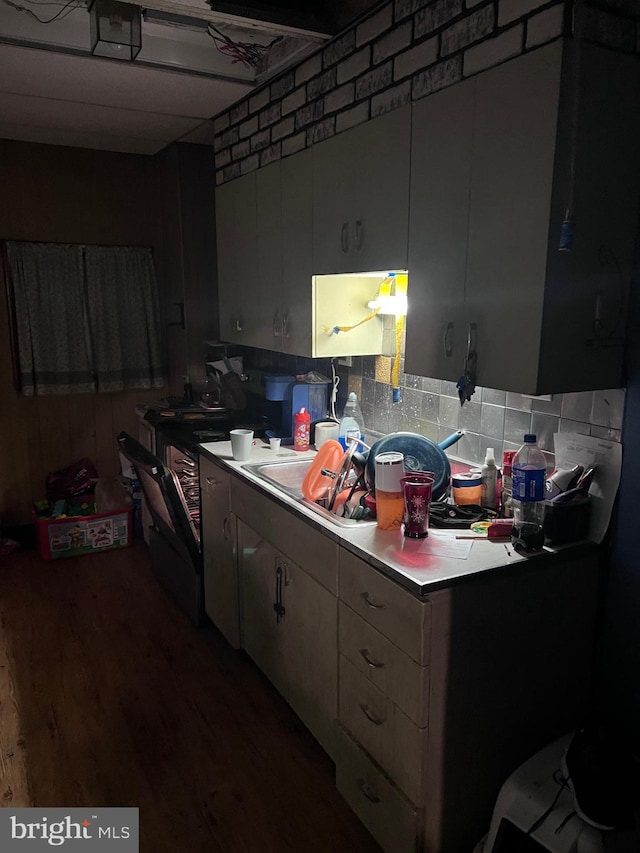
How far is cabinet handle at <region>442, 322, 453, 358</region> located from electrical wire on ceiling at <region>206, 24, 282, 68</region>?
5.11 feet

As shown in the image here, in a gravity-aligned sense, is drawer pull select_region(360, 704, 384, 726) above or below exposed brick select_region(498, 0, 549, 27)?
below

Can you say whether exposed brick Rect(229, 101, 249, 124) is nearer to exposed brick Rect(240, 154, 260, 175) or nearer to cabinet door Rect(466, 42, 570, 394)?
exposed brick Rect(240, 154, 260, 175)

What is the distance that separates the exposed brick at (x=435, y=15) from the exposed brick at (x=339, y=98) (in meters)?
0.38

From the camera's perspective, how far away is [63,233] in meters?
4.04

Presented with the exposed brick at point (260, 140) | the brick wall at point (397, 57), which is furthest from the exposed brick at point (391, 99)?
the exposed brick at point (260, 140)

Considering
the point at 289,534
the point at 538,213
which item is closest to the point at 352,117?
the point at 538,213

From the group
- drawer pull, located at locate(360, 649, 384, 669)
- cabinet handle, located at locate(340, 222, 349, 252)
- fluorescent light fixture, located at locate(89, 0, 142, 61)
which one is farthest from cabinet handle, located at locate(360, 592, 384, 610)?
fluorescent light fixture, located at locate(89, 0, 142, 61)

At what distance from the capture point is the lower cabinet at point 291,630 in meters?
2.05

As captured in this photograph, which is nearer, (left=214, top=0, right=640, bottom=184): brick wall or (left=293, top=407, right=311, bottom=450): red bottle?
(left=214, top=0, right=640, bottom=184): brick wall

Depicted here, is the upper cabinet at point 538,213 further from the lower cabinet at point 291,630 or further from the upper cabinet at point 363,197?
the lower cabinet at point 291,630

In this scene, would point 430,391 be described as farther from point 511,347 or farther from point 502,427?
point 511,347

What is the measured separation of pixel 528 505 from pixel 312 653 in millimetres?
876

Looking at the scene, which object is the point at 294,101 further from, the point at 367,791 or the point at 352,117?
the point at 367,791

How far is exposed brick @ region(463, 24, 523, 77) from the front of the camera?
160 centimetres
